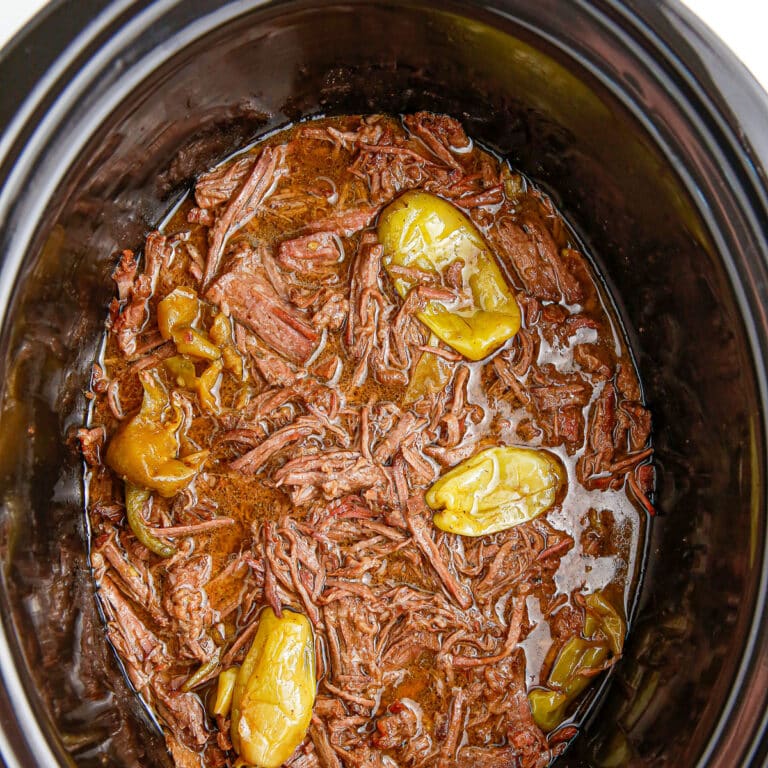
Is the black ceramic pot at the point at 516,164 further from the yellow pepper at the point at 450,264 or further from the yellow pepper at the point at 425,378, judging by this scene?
the yellow pepper at the point at 425,378

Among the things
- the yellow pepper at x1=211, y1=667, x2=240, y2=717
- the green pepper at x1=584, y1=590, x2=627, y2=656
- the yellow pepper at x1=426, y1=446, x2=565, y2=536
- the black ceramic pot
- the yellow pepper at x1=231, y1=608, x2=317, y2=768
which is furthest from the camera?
the green pepper at x1=584, y1=590, x2=627, y2=656

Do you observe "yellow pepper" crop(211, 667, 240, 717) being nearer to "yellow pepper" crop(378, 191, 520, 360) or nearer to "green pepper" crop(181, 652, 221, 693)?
"green pepper" crop(181, 652, 221, 693)

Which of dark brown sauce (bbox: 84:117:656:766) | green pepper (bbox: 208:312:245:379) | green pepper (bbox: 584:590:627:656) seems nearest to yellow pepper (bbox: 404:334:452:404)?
dark brown sauce (bbox: 84:117:656:766)

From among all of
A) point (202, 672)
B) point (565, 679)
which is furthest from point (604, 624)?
point (202, 672)

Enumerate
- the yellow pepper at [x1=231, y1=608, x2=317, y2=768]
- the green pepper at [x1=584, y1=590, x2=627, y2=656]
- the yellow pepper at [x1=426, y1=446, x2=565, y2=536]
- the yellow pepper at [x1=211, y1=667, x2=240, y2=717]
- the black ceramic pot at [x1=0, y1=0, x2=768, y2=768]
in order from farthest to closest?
the green pepper at [x1=584, y1=590, x2=627, y2=656] < the yellow pepper at [x1=426, y1=446, x2=565, y2=536] < the yellow pepper at [x1=211, y1=667, x2=240, y2=717] < the yellow pepper at [x1=231, y1=608, x2=317, y2=768] < the black ceramic pot at [x1=0, y1=0, x2=768, y2=768]

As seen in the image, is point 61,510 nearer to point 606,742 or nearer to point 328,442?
point 328,442

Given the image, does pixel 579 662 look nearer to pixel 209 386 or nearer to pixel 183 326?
pixel 209 386

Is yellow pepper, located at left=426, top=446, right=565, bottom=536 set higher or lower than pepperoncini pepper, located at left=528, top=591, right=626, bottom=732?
higher
